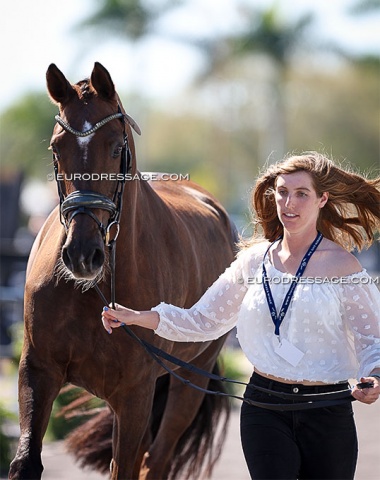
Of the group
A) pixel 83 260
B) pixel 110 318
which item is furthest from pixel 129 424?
pixel 83 260

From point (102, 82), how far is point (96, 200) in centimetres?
69

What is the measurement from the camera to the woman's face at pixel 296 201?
424 centimetres

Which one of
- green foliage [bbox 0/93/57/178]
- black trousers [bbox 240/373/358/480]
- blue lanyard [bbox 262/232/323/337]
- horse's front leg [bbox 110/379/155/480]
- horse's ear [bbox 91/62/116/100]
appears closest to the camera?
black trousers [bbox 240/373/358/480]

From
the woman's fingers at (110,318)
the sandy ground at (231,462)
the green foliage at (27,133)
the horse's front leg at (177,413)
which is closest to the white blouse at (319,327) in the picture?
the woman's fingers at (110,318)

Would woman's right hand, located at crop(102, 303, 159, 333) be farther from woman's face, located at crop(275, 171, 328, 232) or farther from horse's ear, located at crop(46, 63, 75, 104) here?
horse's ear, located at crop(46, 63, 75, 104)

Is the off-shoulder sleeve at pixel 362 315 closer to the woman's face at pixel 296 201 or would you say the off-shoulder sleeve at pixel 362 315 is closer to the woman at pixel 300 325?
the woman at pixel 300 325

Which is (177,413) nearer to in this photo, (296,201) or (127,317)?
(127,317)

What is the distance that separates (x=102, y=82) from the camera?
4.79 meters

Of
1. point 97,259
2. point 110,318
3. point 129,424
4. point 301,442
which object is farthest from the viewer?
point 129,424

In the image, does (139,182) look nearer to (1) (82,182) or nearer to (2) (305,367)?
(1) (82,182)

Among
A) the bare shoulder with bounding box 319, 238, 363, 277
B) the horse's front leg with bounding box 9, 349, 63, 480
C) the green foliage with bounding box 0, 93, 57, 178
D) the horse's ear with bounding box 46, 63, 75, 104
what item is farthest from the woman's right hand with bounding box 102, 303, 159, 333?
the green foliage with bounding box 0, 93, 57, 178

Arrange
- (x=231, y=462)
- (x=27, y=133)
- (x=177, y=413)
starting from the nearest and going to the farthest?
(x=177, y=413) → (x=231, y=462) → (x=27, y=133)

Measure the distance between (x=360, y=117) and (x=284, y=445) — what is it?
238 feet

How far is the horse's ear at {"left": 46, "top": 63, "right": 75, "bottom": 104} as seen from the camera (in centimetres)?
476
